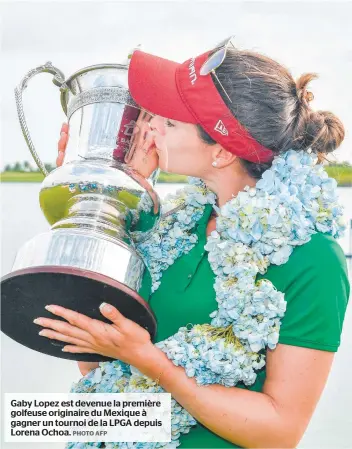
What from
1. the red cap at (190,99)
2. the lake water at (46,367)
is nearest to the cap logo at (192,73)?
the red cap at (190,99)

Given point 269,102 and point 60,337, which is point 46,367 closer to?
point 60,337

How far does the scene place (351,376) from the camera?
6.64 ft

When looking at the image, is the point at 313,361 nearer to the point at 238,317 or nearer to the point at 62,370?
the point at 238,317

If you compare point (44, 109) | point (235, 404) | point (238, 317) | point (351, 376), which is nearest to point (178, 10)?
point (44, 109)

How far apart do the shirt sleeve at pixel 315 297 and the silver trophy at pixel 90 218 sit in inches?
8.3

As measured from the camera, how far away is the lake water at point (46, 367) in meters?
1.66

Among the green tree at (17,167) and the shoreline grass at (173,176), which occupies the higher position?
the green tree at (17,167)

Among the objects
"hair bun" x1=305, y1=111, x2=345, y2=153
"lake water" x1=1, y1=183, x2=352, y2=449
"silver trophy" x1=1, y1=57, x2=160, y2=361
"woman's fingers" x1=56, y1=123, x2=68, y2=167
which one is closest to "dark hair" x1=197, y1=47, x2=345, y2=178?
"hair bun" x1=305, y1=111, x2=345, y2=153

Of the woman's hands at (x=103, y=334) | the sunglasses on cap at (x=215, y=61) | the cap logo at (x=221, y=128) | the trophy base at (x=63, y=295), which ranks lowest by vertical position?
the woman's hands at (x=103, y=334)

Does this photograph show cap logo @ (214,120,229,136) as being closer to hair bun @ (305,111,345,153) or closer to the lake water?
hair bun @ (305,111,345,153)

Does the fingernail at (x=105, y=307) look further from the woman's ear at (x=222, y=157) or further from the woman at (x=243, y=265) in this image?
the woman's ear at (x=222, y=157)

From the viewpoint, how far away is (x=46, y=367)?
191cm
